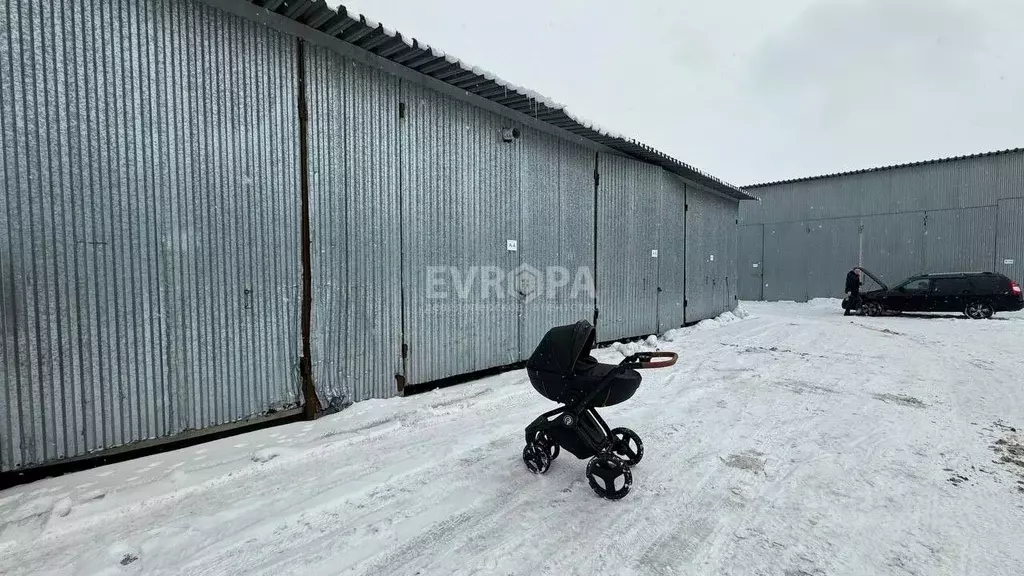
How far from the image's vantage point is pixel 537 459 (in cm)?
323

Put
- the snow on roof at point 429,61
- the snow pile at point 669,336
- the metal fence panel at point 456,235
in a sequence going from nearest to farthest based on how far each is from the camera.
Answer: the snow on roof at point 429,61, the metal fence panel at point 456,235, the snow pile at point 669,336

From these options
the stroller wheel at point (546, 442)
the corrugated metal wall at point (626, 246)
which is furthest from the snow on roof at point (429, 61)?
the stroller wheel at point (546, 442)

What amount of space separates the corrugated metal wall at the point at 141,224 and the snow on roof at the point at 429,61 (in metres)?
0.43

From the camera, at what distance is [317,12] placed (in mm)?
4062

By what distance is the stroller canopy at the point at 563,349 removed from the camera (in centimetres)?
298

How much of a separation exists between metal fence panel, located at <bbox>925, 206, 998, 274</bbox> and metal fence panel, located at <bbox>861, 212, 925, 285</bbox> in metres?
0.27

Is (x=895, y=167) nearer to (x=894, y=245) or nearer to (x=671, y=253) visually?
(x=894, y=245)

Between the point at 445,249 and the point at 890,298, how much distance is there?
53.8ft

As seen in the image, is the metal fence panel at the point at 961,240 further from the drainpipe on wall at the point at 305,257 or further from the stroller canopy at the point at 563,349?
the drainpipe on wall at the point at 305,257

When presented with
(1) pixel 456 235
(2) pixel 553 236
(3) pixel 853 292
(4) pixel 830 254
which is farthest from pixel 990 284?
(1) pixel 456 235

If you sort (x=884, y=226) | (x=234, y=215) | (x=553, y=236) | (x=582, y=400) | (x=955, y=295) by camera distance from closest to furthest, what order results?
(x=582, y=400)
(x=234, y=215)
(x=553, y=236)
(x=955, y=295)
(x=884, y=226)

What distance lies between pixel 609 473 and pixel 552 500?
0.44 meters

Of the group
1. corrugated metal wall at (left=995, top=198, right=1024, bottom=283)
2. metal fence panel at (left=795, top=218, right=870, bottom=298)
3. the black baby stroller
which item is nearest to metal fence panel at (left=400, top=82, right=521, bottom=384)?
the black baby stroller

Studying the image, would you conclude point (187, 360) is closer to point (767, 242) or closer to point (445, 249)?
point (445, 249)
